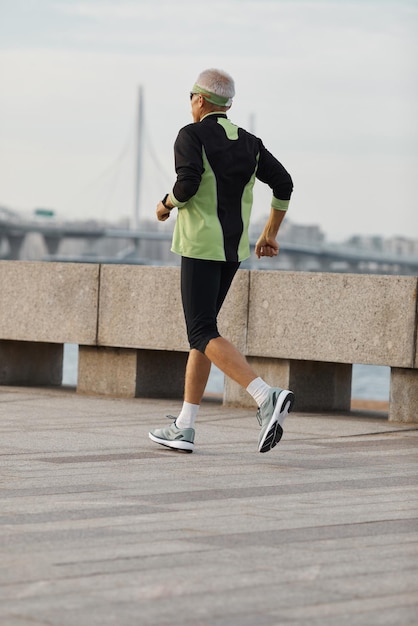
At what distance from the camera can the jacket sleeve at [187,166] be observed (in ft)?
16.9

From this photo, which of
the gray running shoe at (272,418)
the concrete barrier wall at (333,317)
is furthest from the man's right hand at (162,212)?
the concrete barrier wall at (333,317)

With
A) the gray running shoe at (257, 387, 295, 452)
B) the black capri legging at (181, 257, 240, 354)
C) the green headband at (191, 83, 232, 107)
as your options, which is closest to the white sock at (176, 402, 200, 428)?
the black capri legging at (181, 257, 240, 354)

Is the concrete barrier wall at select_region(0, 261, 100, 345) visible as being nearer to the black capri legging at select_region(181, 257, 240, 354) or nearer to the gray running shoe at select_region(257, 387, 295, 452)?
the black capri legging at select_region(181, 257, 240, 354)

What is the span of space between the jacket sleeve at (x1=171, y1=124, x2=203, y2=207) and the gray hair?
19cm

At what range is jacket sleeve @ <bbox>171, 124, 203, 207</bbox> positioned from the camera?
5141 millimetres

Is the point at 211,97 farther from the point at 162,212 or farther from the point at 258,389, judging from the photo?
the point at 258,389

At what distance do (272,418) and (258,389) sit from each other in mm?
184

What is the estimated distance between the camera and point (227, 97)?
5344mm

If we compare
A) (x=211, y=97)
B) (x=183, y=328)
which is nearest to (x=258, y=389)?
(x=211, y=97)

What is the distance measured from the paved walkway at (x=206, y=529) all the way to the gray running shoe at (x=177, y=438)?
0.04 meters

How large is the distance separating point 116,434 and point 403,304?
1861mm

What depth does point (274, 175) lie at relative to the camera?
5.53m

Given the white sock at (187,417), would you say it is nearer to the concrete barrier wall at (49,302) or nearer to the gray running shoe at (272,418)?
the gray running shoe at (272,418)

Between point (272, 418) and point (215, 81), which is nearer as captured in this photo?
point (272, 418)
